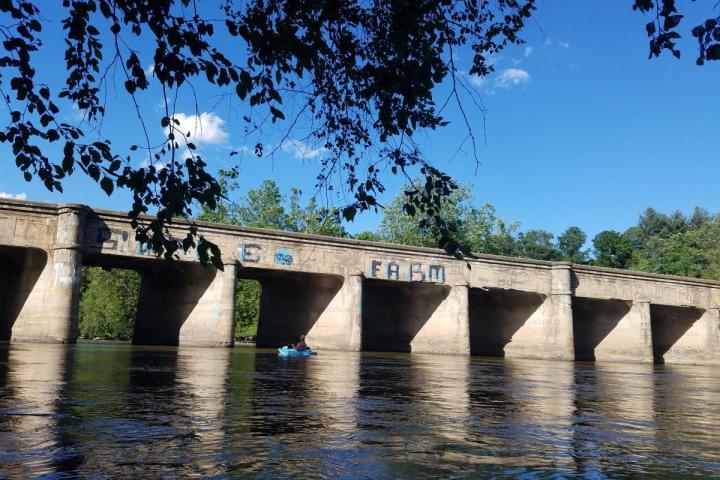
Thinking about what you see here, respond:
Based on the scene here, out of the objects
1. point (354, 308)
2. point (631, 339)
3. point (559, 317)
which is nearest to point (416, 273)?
point (354, 308)

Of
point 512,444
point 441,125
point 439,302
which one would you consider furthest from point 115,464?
point 439,302

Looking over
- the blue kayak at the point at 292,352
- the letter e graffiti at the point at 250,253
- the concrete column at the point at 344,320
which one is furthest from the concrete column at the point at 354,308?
the blue kayak at the point at 292,352

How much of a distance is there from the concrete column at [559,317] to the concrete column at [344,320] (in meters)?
11.2

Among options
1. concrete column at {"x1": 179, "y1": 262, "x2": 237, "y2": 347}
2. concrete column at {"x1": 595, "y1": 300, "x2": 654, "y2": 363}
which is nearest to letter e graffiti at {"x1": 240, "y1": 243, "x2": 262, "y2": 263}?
concrete column at {"x1": 179, "y1": 262, "x2": 237, "y2": 347}

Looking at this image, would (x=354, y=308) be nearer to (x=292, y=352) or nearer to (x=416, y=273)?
(x=416, y=273)

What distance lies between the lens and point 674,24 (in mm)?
3934

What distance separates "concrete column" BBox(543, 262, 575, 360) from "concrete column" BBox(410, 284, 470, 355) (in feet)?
17.2

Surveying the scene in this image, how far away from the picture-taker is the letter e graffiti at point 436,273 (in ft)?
99.8

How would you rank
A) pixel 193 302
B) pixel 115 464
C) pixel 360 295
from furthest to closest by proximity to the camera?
Result: 1. pixel 360 295
2. pixel 193 302
3. pixel 115 464

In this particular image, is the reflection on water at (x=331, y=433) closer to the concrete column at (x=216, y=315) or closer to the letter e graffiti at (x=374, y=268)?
the concrete column at (x=216, y=315)

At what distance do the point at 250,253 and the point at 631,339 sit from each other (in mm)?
23103

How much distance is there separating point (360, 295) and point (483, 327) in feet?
36.0

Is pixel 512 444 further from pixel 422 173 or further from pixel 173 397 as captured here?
pixel 173 397

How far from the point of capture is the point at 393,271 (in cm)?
2983
